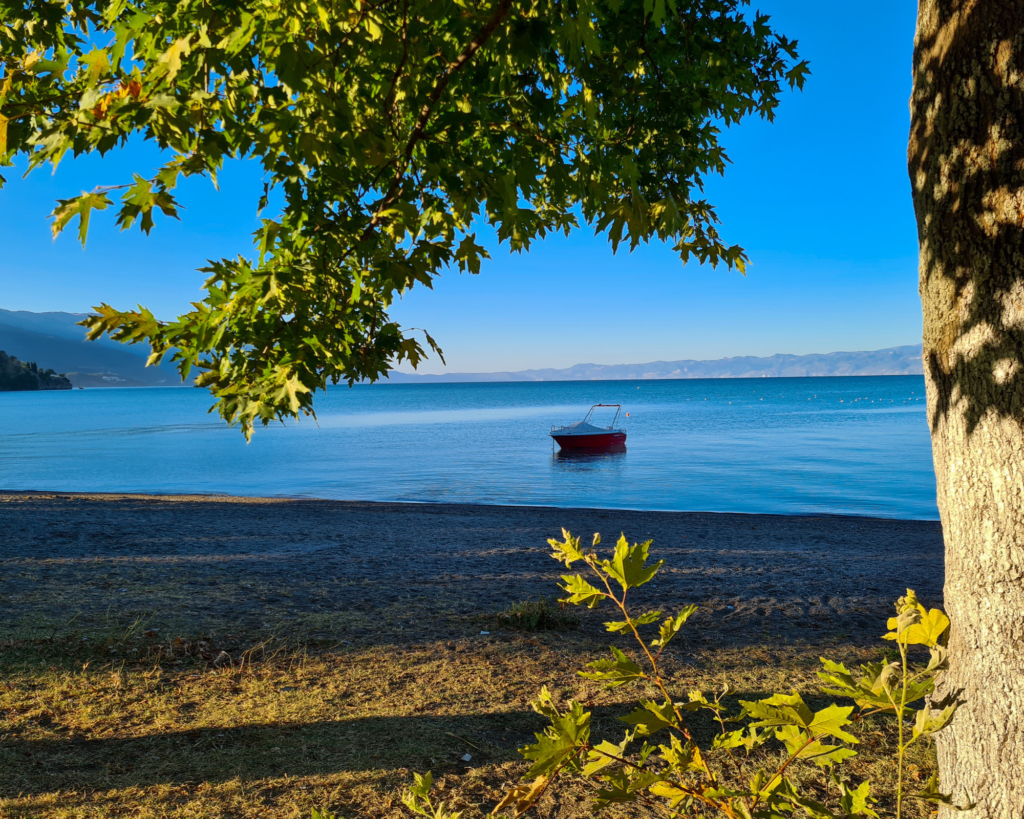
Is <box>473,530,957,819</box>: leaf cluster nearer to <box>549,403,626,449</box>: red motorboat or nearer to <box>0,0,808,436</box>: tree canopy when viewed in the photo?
<box>0,0,808,436</box>: tree canopy

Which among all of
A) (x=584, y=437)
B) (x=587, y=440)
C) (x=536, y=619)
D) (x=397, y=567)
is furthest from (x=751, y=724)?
(x=587, y=440)

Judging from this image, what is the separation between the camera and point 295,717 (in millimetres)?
4254

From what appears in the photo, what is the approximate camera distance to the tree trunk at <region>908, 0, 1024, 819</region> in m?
2.17

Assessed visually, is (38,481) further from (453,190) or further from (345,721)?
(453,190)

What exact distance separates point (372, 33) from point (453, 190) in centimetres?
69

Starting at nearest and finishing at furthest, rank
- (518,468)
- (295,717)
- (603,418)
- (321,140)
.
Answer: (321,140) → (295,717) → (518,468) → (603,418)

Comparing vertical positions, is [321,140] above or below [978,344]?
above

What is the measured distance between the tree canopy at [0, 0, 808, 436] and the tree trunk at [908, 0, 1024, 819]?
1.02 m

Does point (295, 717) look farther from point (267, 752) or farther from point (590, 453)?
point (590, 453)

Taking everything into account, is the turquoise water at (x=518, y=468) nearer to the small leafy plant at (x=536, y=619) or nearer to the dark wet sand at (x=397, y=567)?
the dark wet sand at (x=397, y=567)

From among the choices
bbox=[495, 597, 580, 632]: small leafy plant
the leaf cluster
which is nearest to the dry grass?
bbox=[495, 597, 580, 632]: small leafy plant

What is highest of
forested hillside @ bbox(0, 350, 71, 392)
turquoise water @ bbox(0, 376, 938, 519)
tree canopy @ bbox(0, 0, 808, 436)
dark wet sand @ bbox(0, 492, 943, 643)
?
forested hillside @ bbox(0, 350, 71, 392)

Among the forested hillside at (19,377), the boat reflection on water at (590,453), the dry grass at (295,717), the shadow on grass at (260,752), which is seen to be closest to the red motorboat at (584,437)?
the boat reflection on water at (590,453)

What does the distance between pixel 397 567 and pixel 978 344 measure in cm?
791
